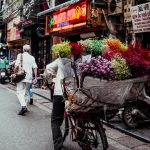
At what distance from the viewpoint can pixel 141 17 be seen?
40.0 feet

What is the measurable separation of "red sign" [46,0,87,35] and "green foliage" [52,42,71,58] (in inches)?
387

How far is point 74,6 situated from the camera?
56.6 feet

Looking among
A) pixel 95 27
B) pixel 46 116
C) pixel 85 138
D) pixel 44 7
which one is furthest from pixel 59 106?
pixel 44 7

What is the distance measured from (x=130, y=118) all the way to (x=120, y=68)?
3.44m

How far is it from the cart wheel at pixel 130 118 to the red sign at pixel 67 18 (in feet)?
25.6

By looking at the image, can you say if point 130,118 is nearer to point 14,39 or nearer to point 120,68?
point 120,68

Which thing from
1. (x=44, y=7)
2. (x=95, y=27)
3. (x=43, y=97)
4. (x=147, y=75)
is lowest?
(x=43, y=97)

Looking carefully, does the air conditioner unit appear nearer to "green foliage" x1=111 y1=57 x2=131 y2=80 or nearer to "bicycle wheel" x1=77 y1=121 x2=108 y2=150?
"bicycle wheel" x1=77 y1=121 x2=108 y2=150

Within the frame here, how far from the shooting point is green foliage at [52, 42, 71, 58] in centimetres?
630

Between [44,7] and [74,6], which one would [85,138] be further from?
[44,7]

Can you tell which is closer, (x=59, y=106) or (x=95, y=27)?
(x=59, y=106)

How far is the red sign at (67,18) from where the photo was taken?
1638cm

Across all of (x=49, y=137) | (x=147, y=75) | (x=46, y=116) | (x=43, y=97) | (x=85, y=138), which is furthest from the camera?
(x=43, y=97)

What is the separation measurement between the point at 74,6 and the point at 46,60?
8148mm
